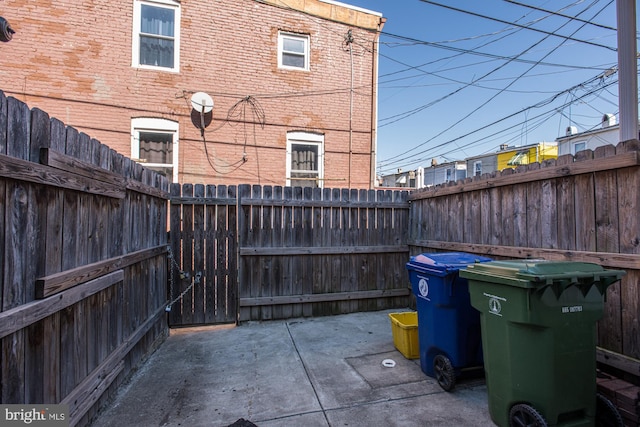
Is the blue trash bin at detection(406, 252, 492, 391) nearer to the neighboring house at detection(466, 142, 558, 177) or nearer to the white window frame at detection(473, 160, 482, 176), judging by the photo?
the neighboring house at detection(466, 142, 558, 177)

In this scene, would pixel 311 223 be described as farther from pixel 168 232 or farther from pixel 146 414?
pixel 146 414

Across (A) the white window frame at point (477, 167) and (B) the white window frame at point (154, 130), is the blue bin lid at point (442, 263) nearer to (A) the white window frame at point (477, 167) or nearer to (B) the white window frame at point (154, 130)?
(B) the white window frame at point (154, 130)

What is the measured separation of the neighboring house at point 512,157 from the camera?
1941 centimetres

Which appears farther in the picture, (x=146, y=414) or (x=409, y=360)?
(x=409, y=360)

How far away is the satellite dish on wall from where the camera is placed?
668cm

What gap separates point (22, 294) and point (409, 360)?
366 cm

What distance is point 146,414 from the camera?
2.73m

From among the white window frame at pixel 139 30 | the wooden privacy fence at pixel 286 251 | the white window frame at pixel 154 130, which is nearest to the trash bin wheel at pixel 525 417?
the wooden privacy fence at pixel 286 251

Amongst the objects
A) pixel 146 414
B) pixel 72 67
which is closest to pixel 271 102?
pixel 72 67

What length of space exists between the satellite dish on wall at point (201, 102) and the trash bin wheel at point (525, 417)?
273 inches

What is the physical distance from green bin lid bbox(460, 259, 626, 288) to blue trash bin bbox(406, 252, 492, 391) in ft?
2.04

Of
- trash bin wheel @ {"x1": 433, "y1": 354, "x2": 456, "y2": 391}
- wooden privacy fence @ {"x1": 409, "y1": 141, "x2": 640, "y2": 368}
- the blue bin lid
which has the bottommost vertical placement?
trash bin wheel @ {"x1": 433, "y1": 354, "x2": 456, "y2": 391}

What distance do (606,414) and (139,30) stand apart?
9119mm

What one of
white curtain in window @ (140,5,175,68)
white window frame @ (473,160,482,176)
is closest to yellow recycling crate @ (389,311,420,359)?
white curtain in window @ (140,5,175,68)
